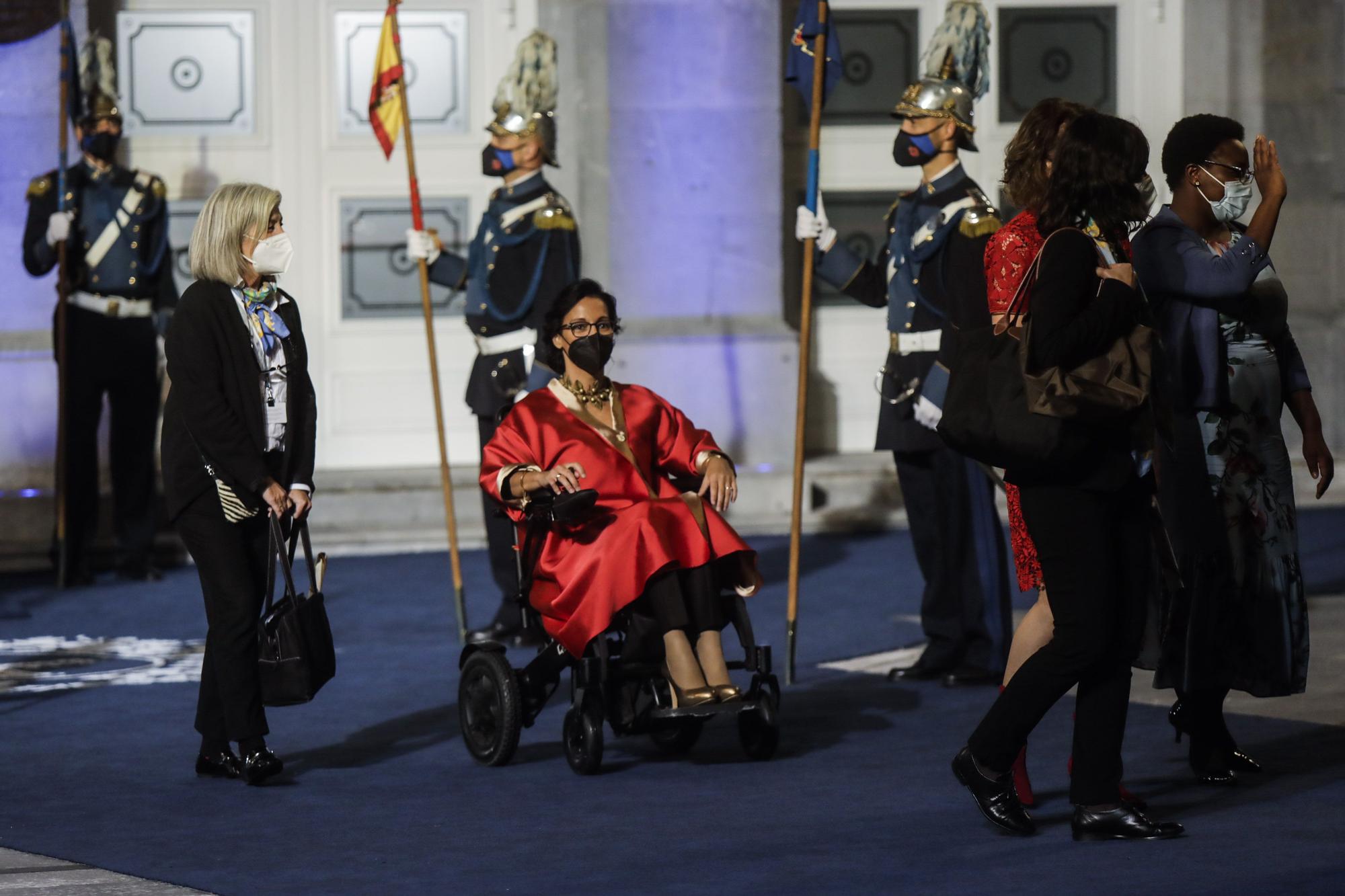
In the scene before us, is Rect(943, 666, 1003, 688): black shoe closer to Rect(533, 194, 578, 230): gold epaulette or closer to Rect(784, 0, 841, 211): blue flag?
Rect(784, 0, 841, 211): blue flag

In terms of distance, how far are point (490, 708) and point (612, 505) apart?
2.00 ft

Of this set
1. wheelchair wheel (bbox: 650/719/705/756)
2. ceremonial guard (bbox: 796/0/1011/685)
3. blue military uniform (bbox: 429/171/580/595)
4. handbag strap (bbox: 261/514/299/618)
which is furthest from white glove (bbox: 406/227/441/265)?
wheelchair wheel (bbox: 650/719/705/756)

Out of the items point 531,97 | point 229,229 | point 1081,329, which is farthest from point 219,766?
point 531,97

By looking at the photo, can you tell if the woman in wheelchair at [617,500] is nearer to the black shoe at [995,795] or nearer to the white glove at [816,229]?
the black shoe at [995,795]

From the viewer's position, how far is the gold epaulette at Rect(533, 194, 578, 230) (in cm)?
789

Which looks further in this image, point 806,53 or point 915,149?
point 806,53

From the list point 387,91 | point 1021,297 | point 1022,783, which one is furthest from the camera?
point 387,91

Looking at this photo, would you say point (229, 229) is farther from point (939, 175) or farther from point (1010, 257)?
point (939, 175)

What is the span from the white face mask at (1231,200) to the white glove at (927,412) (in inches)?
67.0

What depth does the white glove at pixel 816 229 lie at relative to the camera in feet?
23.2

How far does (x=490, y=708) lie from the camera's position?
5.78 m

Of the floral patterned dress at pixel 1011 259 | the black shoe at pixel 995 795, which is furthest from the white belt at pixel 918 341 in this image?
the black shoe at pixel 995 795

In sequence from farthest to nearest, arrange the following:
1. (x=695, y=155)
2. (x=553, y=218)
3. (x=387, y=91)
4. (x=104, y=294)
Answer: (x=695, y=155), (x=104, y=294), (x=387, y=91), (x=553, y=218)

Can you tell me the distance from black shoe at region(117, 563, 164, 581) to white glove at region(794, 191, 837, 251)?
12.5 ft
